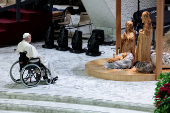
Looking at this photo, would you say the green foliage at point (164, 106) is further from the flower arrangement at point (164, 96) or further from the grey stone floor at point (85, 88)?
the grey stone floor at point (85, 88)

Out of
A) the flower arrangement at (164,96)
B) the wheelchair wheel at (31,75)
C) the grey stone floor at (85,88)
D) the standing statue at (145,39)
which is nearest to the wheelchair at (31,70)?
the wheelchair wheel at (31,75)

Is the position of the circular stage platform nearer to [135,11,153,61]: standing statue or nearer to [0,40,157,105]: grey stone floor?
[0,40,157,105]: grey stone floor

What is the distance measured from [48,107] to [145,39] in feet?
8.71

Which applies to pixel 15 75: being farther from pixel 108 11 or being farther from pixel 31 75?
pixel 108 11

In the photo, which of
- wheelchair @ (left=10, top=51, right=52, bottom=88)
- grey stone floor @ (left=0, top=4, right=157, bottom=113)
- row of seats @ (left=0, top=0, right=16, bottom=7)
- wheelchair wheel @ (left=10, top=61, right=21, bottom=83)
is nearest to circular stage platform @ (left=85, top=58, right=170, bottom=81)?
grey stone floor @ (left=0, top=4, right=157, bottom=113)

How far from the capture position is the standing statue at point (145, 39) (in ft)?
24.9

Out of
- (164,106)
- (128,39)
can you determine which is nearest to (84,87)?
(128,39)

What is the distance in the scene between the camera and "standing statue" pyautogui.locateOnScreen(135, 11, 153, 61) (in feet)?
24.9

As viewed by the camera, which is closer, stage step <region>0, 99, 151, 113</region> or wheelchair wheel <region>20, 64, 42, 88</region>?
stage step <region>0, 99, 151, 113</region>

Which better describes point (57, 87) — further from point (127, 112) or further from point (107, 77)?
point (127, 112)

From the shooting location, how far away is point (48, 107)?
637 cm

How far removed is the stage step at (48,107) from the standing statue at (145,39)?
78.5 inches

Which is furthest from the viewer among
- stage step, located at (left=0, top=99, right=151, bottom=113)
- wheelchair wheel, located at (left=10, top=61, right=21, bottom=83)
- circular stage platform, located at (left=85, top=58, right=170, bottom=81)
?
circular stage platform, located at (left=85, top=58, right=170, bottom=81)

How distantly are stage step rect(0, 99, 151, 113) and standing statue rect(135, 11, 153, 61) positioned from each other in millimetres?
1993
